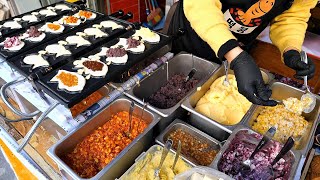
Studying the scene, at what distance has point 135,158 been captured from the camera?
1400mm

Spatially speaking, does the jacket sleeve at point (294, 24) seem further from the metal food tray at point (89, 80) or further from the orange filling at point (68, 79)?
the orange filling at point (68, 79)

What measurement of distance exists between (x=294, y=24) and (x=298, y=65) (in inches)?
17.7

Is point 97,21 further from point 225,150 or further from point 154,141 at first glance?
point 225,150

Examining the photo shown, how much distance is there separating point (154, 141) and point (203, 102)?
0.44m

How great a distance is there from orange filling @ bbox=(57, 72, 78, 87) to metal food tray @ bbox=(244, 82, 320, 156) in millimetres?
1101

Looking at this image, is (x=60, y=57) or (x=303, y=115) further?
(x=60, y=57)

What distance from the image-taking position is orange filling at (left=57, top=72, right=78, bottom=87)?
1.57 m

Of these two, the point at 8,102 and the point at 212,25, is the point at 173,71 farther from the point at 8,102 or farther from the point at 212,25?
the point at 8,102

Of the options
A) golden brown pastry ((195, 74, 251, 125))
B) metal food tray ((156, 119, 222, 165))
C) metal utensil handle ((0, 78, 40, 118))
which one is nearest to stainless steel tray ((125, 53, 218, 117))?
golden brown pastry ((195, 74, 251, 125))

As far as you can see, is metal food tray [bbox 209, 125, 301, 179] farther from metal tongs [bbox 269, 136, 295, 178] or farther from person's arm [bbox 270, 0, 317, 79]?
person's arm [bbox 270, 0, 317, 79]

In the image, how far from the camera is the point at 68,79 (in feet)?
5.21

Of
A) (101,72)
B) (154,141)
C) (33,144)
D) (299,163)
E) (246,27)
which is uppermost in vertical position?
(246,27)

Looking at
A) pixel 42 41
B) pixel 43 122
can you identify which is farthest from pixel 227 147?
pixel 42 41

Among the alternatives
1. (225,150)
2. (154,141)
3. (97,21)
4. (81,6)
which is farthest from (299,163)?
(81,6)
